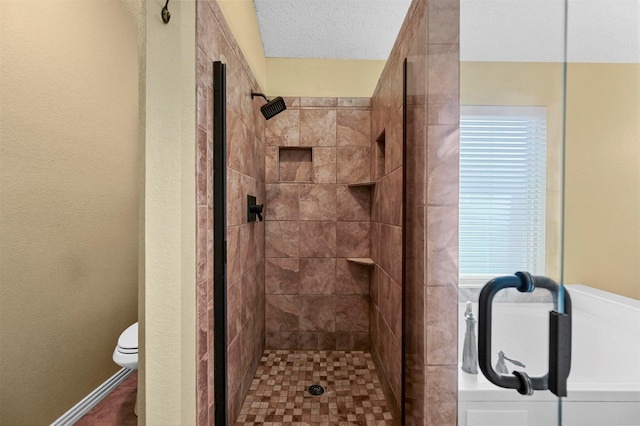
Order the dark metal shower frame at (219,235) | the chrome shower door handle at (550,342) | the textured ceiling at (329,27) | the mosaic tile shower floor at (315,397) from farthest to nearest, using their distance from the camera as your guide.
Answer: the textured ceiling at (329,27) → the mosaic tile shower floor at (315,397) → the dark metal shower frame at (219,235) → the chrome shower door handle at (550,342)

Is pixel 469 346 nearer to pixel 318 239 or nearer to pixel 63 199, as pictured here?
pixel 318 239

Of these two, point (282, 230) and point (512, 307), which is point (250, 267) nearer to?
point (282, 230)

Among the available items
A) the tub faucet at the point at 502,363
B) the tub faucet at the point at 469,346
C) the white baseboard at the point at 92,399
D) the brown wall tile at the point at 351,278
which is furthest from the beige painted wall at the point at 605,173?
the white baseboard at the point at 92,399

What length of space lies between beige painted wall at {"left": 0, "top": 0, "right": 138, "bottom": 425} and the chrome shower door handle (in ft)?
6.33

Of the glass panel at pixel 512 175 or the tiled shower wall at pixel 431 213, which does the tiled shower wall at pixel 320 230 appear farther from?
the glass panel at pixel 512 175

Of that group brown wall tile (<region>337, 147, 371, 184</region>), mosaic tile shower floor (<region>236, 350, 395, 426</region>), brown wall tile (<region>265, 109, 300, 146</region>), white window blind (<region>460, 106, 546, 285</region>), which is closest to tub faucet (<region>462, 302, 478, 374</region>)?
white window blind (<region>460, 106, 546, 285</region>)

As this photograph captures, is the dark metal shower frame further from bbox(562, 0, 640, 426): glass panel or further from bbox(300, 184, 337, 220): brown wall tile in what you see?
bbox(300, 184, 337, 220): brown wall tile

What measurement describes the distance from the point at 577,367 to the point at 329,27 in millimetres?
2524

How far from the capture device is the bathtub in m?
0.63

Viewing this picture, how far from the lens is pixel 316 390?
1.86 metres

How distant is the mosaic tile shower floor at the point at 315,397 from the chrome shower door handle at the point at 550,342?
121 cm

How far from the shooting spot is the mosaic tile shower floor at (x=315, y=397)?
162 centimetres

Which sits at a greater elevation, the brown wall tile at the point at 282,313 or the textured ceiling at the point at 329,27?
the textured ceiling at the point at 329,27

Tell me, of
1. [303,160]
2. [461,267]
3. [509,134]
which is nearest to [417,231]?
[461,267]
